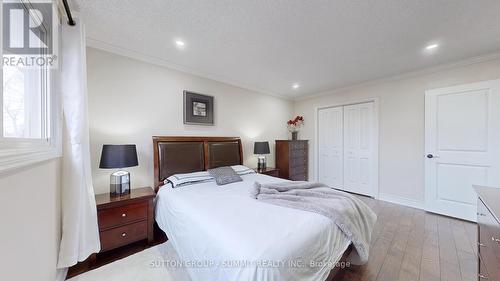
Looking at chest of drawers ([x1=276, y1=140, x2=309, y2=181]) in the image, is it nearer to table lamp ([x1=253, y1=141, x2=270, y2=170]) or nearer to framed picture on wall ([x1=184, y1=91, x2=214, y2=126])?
table lamp ([x1=253, y1=141, x2=270, y2=170])

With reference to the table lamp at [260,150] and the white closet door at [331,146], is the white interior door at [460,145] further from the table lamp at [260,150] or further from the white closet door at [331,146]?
the table lamp at [260,150]

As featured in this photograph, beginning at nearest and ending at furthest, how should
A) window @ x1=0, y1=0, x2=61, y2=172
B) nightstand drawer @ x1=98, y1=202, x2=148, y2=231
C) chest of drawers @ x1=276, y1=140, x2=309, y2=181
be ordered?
window @ x1=0, y1=0, x2=61, y2=172 < nightstand drawer @ x1=98, y1=202, x2=148, y2=231 < chest of drawers @ x1=276, y1=140, x2=309, y2=181

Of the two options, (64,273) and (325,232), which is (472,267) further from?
(64,273)

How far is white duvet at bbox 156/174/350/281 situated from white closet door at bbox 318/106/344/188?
3199 mm

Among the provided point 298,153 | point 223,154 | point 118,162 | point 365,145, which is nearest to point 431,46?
point 365,145

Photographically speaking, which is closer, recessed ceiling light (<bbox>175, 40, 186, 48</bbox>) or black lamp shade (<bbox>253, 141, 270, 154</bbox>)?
recessed ceiling light (<bbox>175, 40, 186, 48</bbox>)

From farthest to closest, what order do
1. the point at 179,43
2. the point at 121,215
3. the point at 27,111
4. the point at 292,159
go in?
the point at 292,159
the point at 179,43
the point at 121,215
the point at 27,111

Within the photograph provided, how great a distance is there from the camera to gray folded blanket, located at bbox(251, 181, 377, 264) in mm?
1440

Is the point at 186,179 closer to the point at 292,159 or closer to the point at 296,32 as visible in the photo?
the point at 296,32

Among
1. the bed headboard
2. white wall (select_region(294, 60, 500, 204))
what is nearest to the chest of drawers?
the bed headboard

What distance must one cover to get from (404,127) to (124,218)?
14.8 ft

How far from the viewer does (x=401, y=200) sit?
3.39 meters

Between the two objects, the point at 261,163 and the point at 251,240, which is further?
the point at 261,163

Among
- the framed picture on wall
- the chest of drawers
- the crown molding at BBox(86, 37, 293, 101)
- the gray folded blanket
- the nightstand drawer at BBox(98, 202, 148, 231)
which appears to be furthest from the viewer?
the chest of drawers
